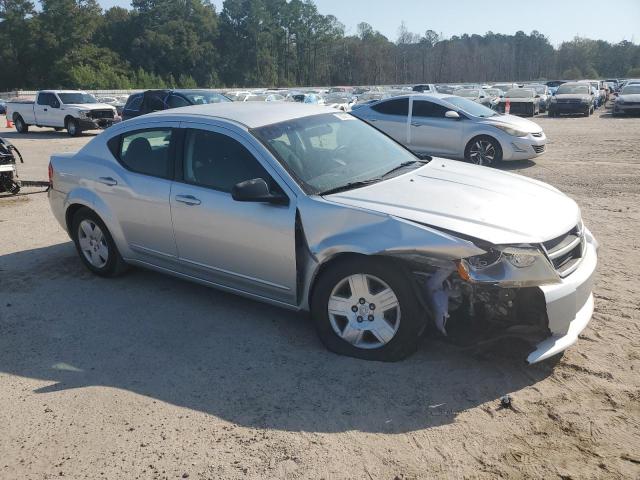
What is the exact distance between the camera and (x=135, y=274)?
596cm

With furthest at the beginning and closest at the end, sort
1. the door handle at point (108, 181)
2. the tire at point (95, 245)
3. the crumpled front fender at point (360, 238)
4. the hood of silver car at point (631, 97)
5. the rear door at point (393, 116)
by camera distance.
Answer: the hood of silver car at point (631, 97), the rear door at point (393, 116), the tire at point (95, 245), the door handle at point (108, 181), the crumpled front fender at point (360, 238)

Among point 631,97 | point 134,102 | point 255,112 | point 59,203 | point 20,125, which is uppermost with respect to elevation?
point 255,112

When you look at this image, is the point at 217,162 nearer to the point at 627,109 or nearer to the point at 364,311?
the point at 364,311

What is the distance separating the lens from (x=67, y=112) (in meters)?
23.4

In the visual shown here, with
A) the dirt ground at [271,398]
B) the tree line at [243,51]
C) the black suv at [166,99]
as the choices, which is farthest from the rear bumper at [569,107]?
the tree line at [243,51]

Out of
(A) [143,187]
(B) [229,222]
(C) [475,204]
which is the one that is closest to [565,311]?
(C) [475,204]

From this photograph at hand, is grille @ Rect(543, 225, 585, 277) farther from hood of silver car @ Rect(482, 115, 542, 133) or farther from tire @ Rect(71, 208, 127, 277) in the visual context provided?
hood of silver car @ Rect(482, 115, 542, 133)

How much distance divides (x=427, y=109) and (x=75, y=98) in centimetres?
1721

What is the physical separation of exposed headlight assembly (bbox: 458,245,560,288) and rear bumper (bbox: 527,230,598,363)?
90 mm

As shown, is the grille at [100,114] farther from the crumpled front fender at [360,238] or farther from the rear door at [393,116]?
the crumpled front fender at [360,238]

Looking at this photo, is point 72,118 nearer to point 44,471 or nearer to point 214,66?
point 44,471

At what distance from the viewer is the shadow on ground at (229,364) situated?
347 centimetres

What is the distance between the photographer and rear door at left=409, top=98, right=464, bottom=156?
1241cm

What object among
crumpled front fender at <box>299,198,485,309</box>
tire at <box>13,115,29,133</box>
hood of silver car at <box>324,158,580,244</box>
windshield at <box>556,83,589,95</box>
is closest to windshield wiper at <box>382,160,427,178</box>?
hood of silver car at <box>324,158,580,244</box>
